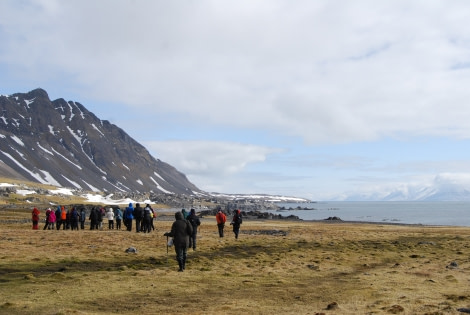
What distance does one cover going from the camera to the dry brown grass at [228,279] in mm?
14930

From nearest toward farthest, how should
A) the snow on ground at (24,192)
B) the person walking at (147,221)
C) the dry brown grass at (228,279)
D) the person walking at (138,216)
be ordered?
the dry brown grass at (228,279), the person walking at (138,216), the person walking at (147,221), the snow on ground at (24,192)

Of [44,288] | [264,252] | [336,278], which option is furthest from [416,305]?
[264,252]

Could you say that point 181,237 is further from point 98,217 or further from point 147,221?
point 98,217

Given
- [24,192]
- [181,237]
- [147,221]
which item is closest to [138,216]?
[147,221]

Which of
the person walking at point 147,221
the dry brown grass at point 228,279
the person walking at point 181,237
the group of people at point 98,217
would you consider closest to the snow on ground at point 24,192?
the group of people at point 98,217

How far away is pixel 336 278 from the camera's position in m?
21.1

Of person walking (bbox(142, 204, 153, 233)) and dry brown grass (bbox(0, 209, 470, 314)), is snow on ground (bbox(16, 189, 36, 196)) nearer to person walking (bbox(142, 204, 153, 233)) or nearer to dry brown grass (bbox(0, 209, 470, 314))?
person walking (bbox(142, 204, 153, 233))

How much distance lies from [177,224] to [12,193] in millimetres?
151697

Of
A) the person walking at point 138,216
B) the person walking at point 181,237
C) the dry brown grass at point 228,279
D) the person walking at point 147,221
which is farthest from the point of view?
the person walking at point 147,221

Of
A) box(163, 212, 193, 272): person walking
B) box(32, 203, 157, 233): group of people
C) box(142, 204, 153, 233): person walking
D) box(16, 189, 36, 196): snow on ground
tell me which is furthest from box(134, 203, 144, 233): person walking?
box(16, 189, 36, 196): snow on ground

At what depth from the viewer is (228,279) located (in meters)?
20.1

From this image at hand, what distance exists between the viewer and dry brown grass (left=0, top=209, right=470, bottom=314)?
1493cm

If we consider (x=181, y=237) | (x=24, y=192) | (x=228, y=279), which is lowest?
(x=228, y=279)

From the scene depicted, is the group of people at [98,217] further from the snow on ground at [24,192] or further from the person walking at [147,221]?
the snow on ground at [24,192]
